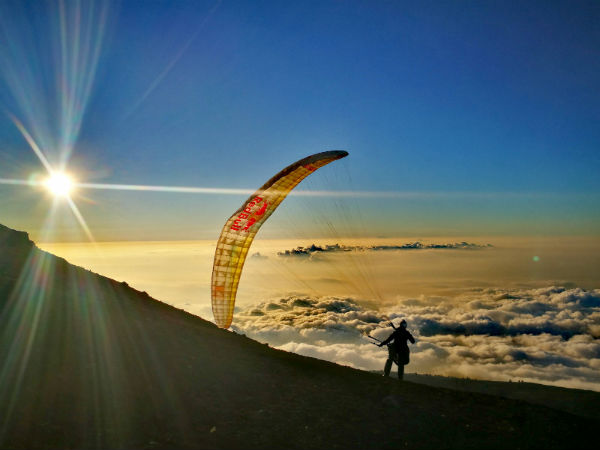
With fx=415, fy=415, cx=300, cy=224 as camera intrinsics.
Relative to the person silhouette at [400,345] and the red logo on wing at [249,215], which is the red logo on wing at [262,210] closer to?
the red logo on wing at [249,215]

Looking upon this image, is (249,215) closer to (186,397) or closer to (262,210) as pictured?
(262,210)

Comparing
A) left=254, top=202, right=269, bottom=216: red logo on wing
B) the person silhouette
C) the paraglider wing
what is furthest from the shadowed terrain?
left=254, top=202, right=269, bottom=216: red logo on wing

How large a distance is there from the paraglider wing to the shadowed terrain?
3121 millimetres

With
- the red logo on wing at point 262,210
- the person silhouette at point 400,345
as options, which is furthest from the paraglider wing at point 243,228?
the person silhouette at point 400,345

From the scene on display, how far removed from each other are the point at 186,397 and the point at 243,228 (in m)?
8.78

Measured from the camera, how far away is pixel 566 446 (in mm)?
11305

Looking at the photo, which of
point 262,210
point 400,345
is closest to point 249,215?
point 262,210

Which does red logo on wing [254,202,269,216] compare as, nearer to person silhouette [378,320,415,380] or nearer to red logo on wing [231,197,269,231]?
red logo on wing [231,197,269,231]

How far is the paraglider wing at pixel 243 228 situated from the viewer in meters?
17.8

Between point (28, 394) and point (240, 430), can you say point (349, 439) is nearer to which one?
point (240, 430)

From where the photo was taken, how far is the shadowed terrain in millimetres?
10224

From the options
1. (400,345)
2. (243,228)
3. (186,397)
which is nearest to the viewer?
(186,397)

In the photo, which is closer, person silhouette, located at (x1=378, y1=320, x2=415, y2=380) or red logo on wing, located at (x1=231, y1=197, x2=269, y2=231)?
person silhouette, located at (x1=378, y1=320, x2=415, y2=380)

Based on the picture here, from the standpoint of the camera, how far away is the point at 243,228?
19.2 meters
